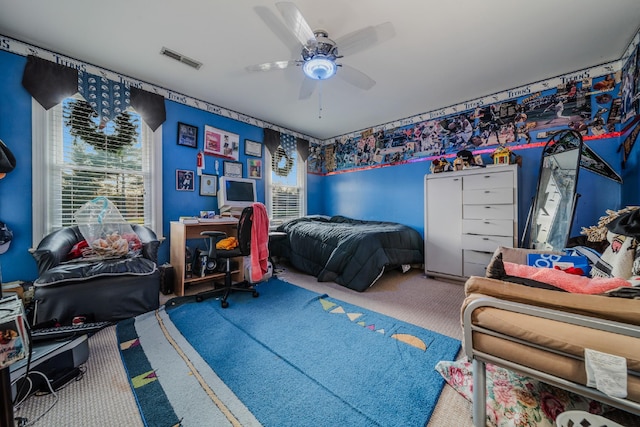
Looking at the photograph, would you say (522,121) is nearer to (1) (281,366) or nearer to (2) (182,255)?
(1) (281,366)

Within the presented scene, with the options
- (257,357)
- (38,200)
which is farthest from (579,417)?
(38,200)

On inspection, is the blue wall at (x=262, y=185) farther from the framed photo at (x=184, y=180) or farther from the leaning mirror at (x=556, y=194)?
the leaning mirror at (x=556, y=194)

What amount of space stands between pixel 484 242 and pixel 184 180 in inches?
153

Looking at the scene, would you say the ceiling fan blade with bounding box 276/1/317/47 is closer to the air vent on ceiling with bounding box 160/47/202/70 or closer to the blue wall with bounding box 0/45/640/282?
the air vent on ceiling with bounding box 160/47/202/70

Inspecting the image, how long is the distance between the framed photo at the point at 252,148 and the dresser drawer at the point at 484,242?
130 inches

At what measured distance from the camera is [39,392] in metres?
1.24

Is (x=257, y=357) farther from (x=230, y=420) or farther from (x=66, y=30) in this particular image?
(x=66, y=30)

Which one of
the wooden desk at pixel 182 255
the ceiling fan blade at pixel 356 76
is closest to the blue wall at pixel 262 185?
the wooden desk at pixel 182 255

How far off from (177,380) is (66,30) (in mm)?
2917

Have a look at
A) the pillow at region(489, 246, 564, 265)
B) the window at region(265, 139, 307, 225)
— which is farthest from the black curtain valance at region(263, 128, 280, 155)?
the pillow at region(489, 246, 564, 265)

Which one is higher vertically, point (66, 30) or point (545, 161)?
point (66, 30)

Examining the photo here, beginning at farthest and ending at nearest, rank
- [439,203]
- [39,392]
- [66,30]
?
[439,203], [66,30], [39,392]

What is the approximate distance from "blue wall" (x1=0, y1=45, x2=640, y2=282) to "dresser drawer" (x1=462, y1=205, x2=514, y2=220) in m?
0.48

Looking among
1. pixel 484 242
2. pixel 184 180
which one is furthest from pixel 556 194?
pixel 184 180
